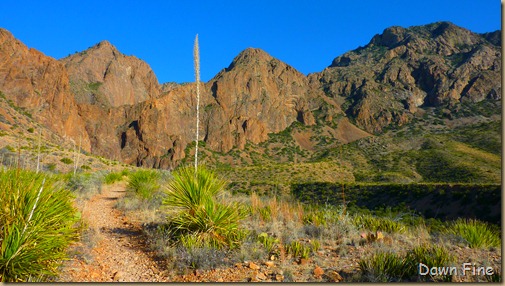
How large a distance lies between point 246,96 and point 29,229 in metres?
128

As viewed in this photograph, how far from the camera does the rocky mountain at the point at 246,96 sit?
84.2 m

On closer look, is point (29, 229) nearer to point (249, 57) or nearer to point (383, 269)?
point (383, 269)

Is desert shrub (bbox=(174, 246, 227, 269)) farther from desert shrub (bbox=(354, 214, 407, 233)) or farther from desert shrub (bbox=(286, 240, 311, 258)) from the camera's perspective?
desert shrub (bbox=(354, 214, 407, 233))

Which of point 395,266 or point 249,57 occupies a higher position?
point 249,57

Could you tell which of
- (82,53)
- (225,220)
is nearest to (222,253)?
(225,220)

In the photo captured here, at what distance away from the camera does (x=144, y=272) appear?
5043 mm

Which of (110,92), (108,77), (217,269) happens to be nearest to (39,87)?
(110,92)

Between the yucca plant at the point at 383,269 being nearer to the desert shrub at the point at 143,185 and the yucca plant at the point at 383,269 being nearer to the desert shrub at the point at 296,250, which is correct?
the desert shrub at the point at 296,250

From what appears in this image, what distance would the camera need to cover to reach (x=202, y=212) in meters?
5.96

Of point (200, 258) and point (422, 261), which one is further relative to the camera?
point (200, 258)

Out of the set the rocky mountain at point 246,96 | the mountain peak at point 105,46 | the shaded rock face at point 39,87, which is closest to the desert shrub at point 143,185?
the shaded rock face at point 39,87

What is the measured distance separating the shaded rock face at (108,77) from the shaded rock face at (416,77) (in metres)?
Answer: 84.7

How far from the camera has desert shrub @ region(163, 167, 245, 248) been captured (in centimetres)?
588

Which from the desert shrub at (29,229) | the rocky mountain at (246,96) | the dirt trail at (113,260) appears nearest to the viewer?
the desert shrub at (29,229)
